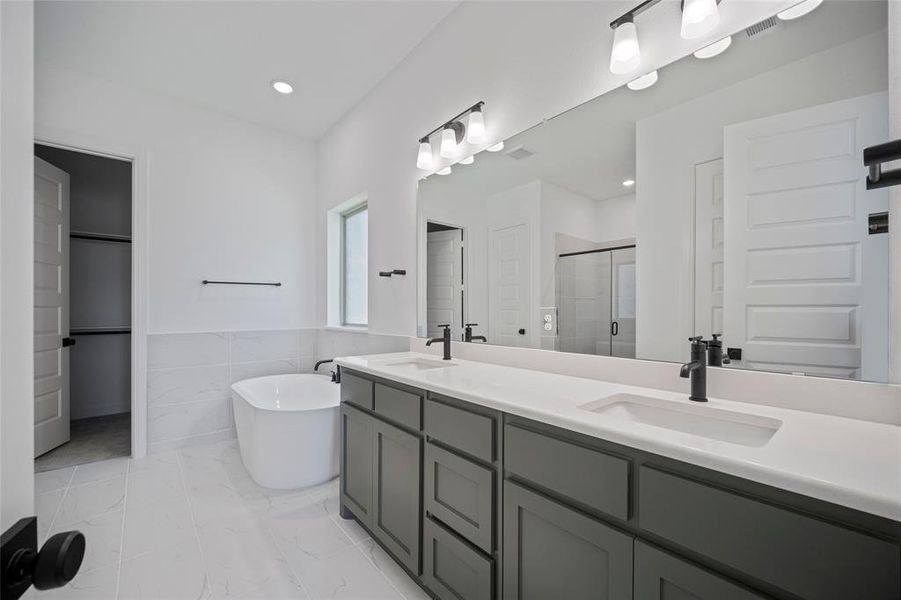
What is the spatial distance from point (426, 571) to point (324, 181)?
128 inches

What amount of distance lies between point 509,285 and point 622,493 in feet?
3.89

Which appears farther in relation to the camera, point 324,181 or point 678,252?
point 324,181

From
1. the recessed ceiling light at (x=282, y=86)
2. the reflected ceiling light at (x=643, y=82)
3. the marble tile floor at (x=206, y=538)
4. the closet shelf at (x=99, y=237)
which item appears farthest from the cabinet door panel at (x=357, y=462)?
the closet shelf at (x=99, y=237)

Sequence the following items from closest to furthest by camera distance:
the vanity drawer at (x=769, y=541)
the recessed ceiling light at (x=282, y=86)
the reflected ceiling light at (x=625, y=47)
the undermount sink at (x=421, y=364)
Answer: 1. the vanity drawer at (x=769, y=541)
2. the reflected ceiling light at (x=625, y=47)
3. the undermount sink at (x=421, y=364)
4. the recessed ceiling light at (x=282, y=86)

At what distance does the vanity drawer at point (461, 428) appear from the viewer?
122 cm

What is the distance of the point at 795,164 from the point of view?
1.09 m

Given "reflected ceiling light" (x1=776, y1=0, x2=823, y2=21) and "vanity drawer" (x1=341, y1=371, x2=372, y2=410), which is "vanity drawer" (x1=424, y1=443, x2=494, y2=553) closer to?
"vanity drawer" (x1=341, y1=371, x2=372, y2=410)

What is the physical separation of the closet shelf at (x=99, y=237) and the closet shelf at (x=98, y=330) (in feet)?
2.94

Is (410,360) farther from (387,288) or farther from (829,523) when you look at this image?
(829,523)

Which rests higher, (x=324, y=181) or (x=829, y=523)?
(x=324, y=181)

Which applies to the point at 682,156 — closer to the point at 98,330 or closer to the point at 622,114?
the point at 622,114

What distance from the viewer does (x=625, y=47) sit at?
4.60 ft

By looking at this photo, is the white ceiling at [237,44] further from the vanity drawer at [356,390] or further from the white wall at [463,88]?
the vanity drawer at [356,390]

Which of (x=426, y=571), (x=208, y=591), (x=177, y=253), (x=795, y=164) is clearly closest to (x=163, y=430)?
(x=177, y=253)
